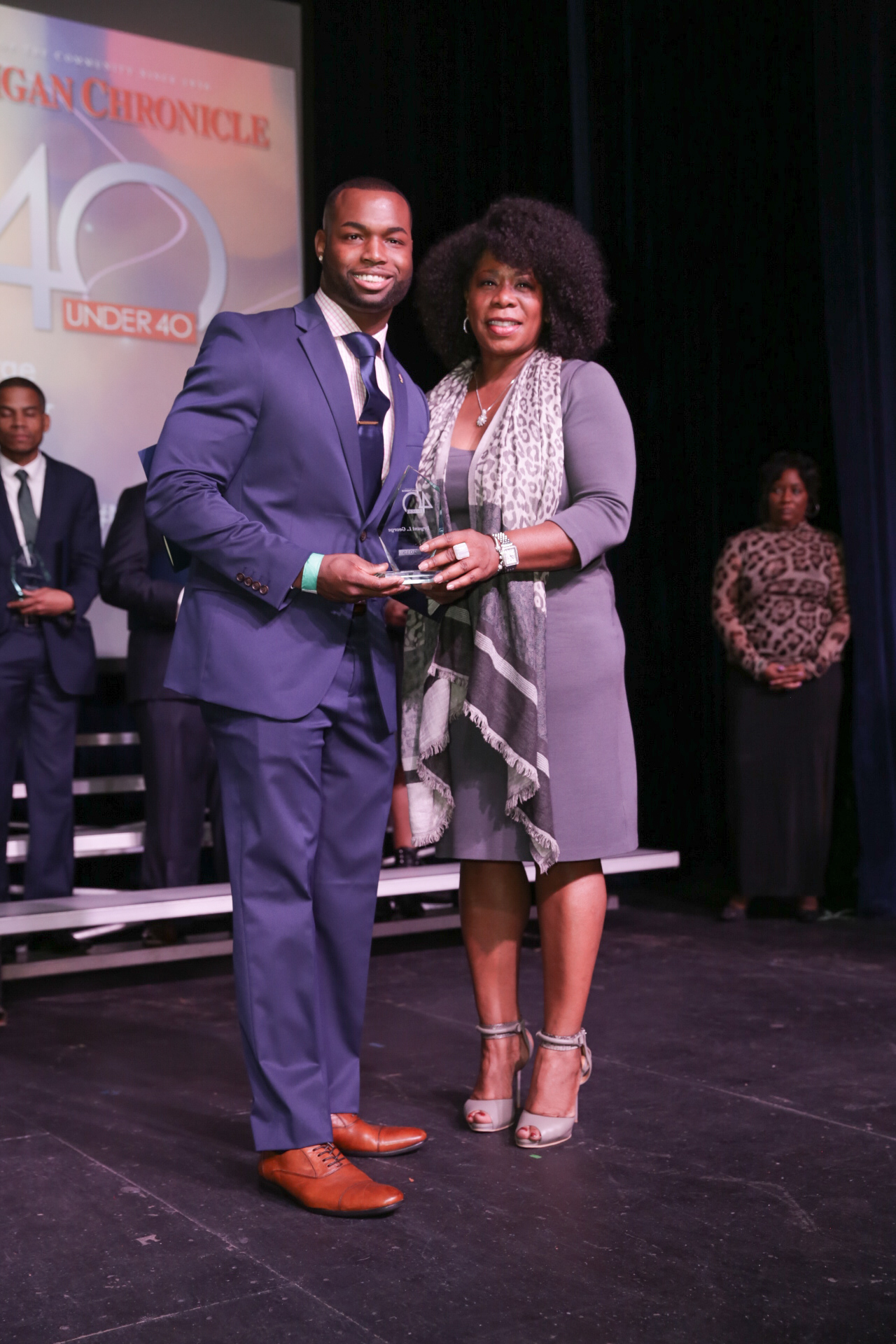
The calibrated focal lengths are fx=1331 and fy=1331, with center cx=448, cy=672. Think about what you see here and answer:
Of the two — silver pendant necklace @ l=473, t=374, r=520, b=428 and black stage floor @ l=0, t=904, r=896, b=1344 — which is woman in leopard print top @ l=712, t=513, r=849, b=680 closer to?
black stage floor @ l=0, t=904, r=896, b=1344

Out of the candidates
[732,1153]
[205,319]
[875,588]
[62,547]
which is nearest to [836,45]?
[875,588]

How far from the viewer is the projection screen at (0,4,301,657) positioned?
468 cm

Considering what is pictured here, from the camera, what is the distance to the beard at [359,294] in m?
1.94

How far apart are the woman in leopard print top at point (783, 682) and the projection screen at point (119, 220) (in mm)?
2177

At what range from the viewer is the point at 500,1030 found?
2236 millimetres

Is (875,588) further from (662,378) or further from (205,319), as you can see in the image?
(205,319)

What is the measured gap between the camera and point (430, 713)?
2207 millimetres

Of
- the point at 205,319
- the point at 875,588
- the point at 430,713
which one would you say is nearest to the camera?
the point at 430,713

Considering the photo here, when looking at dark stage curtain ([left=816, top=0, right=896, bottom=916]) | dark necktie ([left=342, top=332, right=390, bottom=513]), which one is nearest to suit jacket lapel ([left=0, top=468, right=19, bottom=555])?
dark necktie ([left=342, top=332, right=390, bottom=513])

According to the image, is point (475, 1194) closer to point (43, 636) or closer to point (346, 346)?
point (346, 346)

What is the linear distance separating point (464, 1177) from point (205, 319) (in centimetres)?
387

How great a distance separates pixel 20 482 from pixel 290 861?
2.60 m

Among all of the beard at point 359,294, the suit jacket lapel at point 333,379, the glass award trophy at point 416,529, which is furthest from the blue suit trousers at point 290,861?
the beard at point 359,294

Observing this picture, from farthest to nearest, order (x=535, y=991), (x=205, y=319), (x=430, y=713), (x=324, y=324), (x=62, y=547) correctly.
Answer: (x=205, y=319) → (x=62, y=547) → (x=535, y=991) → (x=430, y=713) → (x=324, y=324)
